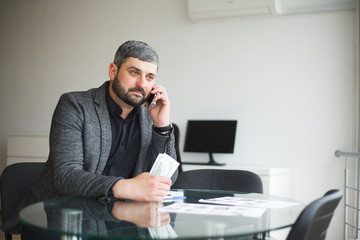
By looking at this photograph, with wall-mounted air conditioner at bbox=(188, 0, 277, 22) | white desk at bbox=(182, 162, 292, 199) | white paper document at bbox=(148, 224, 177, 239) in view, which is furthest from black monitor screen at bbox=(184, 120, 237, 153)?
white paper document at bbox=(148, 224, 177, 239)

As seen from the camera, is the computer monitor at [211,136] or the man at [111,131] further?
the computer monitor at [211,136]

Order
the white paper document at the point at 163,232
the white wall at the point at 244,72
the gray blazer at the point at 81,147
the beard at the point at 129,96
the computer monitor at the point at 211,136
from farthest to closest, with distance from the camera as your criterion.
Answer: the computer monitor at the point at 211,136 → the white wall at the point at 244,72 → the beard at the point at 129,96 → the gray blazer at the point at 81,147 → the white paper document at the point at 163,232

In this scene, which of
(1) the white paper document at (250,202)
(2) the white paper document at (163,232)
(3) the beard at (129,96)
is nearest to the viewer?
(2) the white paper document at (163,232)

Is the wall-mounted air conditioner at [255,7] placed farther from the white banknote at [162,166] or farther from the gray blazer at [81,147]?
the white banknote at [162,166]

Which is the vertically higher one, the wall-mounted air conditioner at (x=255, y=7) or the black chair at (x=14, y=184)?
the wall-mounted air conditioner at (x=255, y=7)

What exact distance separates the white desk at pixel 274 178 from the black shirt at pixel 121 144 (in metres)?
1.85

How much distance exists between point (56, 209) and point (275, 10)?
3386mm

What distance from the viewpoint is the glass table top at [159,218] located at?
129cm

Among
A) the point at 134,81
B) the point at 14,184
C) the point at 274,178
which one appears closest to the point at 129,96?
the point at 134,81

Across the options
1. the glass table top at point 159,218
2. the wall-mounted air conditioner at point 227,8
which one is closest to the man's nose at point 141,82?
the glass table top at point 159,218

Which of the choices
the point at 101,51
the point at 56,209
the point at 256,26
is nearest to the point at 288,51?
the point at 256,26

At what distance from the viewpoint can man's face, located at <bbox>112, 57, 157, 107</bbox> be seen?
7.32 ft

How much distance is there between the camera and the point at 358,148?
415 cm

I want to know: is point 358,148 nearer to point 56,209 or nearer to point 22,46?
point 56,209
